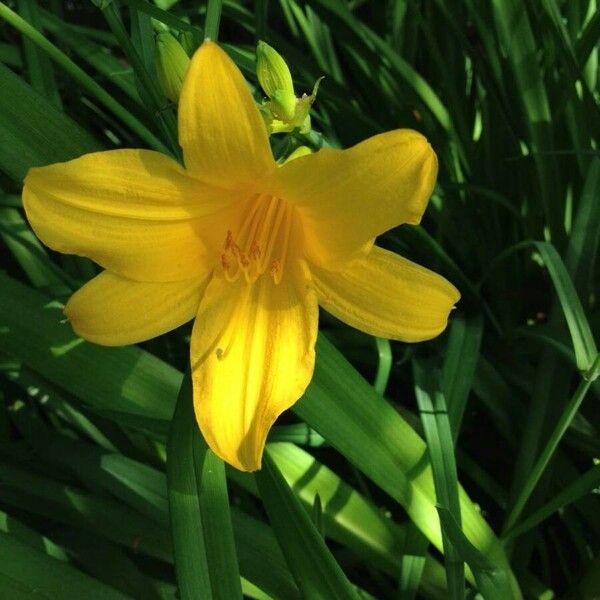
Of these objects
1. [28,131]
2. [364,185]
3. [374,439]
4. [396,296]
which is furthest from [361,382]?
[28,131]

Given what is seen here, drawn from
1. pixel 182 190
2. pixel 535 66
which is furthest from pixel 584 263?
pixel 182 190

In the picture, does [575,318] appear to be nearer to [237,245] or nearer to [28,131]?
[237,245]

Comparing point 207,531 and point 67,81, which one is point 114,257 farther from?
point 67,81

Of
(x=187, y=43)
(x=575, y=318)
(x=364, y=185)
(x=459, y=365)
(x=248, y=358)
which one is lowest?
(x=459, y=365)

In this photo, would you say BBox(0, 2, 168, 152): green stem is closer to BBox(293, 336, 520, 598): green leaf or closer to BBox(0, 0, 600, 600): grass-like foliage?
BBox(0, 0, 600, 600): grass-like foliage

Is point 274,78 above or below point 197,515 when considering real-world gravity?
above
